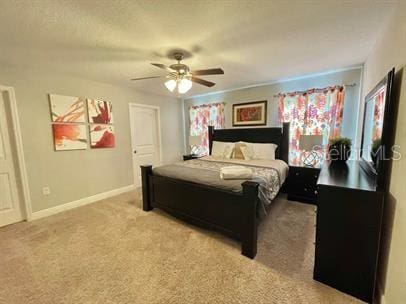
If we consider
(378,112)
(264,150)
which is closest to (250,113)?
(264,150)

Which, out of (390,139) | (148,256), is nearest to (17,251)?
(148,256)

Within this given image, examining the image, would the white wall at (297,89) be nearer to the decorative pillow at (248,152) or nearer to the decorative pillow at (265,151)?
the decorative pillow at (265,151)

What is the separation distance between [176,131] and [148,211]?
278cm

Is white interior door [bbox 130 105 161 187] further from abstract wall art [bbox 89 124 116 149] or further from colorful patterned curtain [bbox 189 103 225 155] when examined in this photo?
colorful patterned curtain [bbox 189 103 225 155]

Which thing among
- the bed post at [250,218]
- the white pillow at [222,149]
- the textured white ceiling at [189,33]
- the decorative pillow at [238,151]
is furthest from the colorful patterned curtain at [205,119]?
the bed post at [250,218]

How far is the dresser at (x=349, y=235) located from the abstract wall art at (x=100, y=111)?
374 centimetres

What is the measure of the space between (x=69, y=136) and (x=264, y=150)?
3632mm

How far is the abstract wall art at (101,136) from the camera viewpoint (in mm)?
3445

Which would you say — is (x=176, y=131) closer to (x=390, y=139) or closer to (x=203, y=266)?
(x=203, y=266)

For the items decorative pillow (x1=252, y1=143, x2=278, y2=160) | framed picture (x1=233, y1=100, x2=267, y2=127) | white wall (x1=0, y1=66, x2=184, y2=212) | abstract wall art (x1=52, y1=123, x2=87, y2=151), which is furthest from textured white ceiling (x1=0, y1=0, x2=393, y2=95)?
decorative pillow (x1=252, y1=143, x2=278, y2=160)

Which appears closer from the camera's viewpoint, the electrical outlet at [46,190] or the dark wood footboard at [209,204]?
the dark wood footboard at [209,204]

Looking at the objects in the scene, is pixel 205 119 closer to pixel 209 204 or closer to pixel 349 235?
pixel 209 204

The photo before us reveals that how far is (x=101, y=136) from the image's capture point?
3.57 meters

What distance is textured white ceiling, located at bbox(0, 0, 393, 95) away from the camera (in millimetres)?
1469
